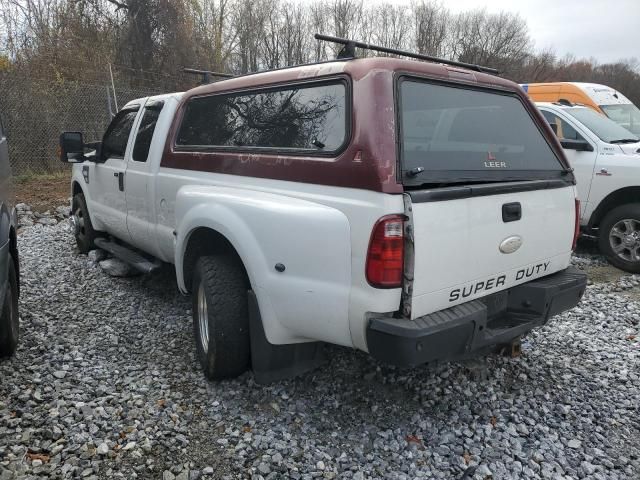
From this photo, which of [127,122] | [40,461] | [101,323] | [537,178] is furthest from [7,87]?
[537,178]

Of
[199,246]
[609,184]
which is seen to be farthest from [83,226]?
[609,184]

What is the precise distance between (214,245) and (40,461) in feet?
5.07

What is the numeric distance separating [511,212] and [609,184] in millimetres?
4185

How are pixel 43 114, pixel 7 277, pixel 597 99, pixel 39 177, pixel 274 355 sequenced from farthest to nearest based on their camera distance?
1. pixel 43 114
2. pixel 39 177
3. pixel 597 99
4. pixel 7 277
5. pixel 274 355

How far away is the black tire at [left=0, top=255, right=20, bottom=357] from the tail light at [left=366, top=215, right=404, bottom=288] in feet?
7.94

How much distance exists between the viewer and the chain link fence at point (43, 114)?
10523mm

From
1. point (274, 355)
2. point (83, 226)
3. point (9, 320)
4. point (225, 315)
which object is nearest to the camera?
point (274, 355)

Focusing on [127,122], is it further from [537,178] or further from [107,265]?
[537,178]

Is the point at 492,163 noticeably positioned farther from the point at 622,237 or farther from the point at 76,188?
the point at 76,188

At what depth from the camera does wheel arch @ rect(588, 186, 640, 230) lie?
237 inches

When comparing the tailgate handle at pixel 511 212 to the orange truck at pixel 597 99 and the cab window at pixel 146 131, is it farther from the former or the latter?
the orange truck at pixel 597 99

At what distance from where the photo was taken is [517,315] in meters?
3.00

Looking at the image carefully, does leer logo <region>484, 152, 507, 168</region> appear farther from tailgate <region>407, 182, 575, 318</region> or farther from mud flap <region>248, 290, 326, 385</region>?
mud flap <region>248, 290, 326, 385</region>

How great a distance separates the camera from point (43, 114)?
11.0m
